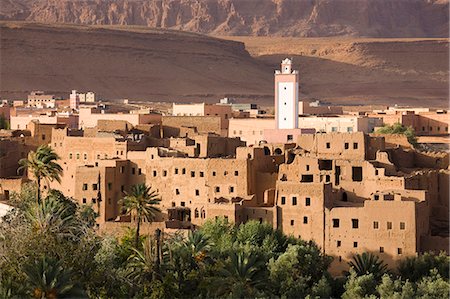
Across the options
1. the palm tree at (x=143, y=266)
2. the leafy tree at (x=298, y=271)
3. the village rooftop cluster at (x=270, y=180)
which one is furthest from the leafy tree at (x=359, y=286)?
the palm tree at (x=143, y=266)

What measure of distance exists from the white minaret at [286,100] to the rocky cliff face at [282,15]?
393ft

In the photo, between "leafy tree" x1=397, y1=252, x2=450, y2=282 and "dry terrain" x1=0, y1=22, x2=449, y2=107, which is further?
"dry terrain" x1=0, y1=22, x2=449, y2=107

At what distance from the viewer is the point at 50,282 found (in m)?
23.7

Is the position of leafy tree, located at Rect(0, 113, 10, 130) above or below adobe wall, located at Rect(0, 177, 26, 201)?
above

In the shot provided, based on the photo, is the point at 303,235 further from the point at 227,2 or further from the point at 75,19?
the point at 227,2

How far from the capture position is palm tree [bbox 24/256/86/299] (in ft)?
77.5

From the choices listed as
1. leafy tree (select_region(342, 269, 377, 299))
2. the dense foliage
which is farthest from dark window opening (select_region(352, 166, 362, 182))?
leafy tree (select_region(342, 269, 377, 299))

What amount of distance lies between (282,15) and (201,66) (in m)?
58.8

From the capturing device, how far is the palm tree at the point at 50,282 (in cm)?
2361

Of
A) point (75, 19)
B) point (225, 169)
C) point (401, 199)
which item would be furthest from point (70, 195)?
point (75, 19)

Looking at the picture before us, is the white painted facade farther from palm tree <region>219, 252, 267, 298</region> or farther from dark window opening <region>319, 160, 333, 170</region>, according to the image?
palm tree <region>219, 252, 267, 298</region>

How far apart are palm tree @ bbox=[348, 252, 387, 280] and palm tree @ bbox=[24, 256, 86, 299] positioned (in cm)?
1155

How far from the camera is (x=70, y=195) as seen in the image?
131ft

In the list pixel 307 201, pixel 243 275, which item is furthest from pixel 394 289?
pixel 307 201
